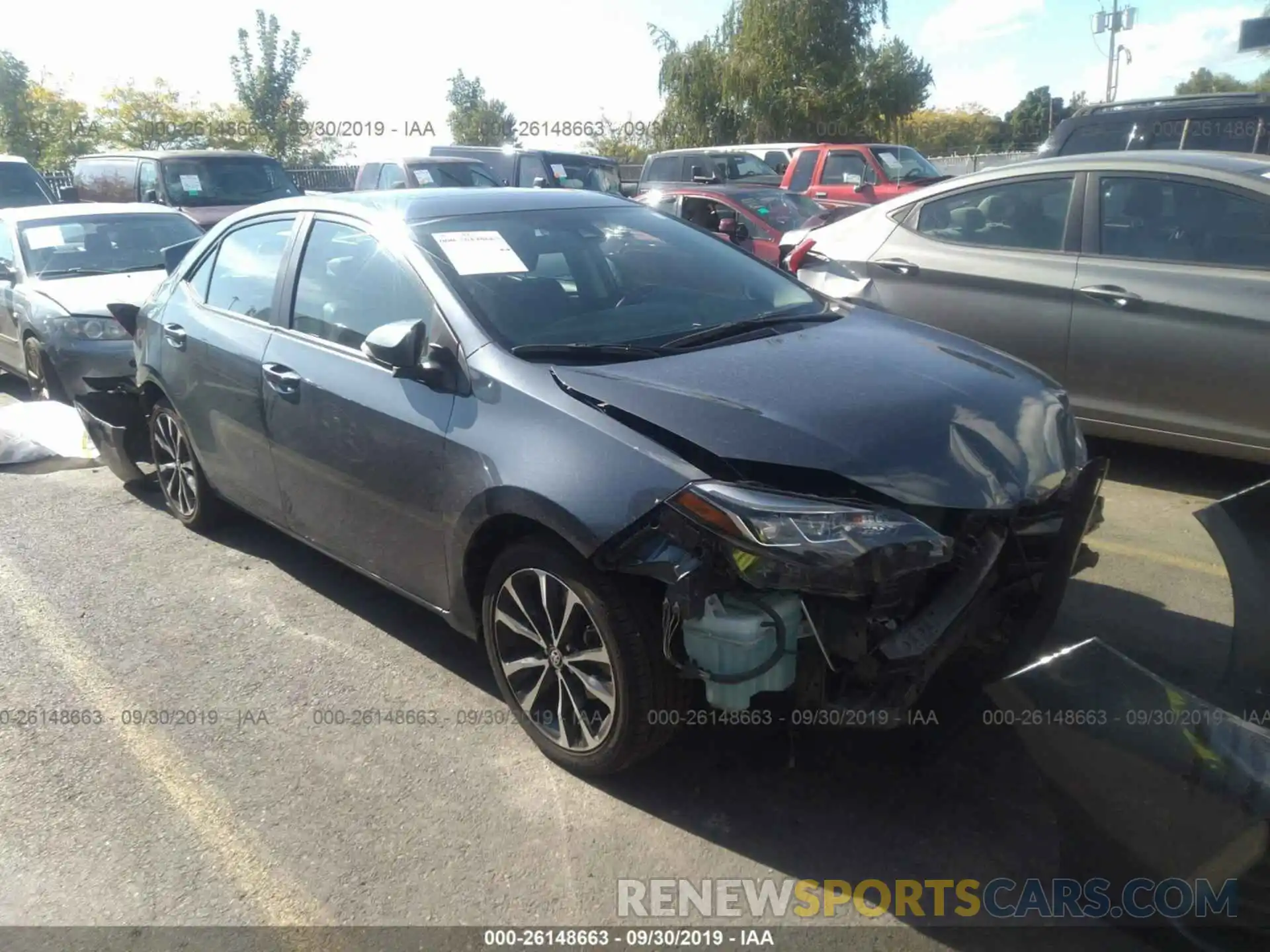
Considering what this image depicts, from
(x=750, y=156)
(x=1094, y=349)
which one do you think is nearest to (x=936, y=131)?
(x=750, y=156)

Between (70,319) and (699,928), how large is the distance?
669 cm

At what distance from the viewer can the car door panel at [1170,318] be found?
483 cm

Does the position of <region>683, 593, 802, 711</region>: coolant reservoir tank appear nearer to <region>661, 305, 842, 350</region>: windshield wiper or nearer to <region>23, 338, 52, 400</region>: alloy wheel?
<region>661, 305, 842, 350</region>: windshield wiper

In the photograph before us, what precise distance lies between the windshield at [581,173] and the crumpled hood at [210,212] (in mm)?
5006

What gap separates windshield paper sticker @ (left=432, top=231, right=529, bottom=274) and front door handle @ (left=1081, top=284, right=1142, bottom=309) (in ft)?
10.4

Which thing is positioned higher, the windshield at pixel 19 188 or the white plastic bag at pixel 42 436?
the windshield at pixel 19 188

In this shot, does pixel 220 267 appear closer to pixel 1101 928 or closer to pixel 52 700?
pixel 52 700

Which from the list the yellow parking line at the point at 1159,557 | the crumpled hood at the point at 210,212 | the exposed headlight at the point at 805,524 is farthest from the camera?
the crumpled hood at the point at 210,212

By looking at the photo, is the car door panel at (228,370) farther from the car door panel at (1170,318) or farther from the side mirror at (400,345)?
the car door panel at (1170,318)

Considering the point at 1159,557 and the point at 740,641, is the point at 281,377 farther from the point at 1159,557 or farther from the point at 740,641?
the point at 1159,557

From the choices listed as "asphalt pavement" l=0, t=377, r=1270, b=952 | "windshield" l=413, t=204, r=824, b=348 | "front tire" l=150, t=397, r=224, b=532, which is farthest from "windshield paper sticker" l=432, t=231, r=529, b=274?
"front tire" l=150, t=397, r=224, b=532

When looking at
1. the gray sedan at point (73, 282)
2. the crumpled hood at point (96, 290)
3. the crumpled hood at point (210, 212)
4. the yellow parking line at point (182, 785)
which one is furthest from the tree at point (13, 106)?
the yellow parking line at point (182, 785)

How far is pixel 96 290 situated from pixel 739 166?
11288 millimetres

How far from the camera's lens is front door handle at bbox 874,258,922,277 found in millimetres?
6043
